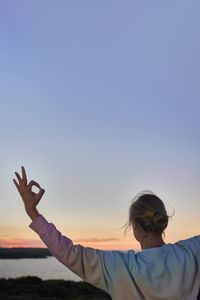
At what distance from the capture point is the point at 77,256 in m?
1.90

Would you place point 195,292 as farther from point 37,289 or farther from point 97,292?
point 97,292

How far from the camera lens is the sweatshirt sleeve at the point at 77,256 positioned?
1906mm

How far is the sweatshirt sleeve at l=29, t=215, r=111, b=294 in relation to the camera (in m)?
1.91

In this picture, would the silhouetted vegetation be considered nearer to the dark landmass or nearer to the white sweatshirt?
the dark landmass

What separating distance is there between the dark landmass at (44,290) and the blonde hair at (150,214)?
7997 mm

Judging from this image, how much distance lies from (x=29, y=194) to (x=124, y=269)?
2.07 feet

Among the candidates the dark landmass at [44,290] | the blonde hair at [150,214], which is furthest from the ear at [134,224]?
the dark landmass at [44,290]

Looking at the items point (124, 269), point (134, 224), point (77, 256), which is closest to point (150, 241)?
point (134, 224)

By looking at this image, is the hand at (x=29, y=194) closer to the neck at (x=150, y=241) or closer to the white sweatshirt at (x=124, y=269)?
the white sweatshirt at (x=124, y=269)

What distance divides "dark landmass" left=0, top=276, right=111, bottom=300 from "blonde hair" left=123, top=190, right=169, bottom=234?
8.00 metres

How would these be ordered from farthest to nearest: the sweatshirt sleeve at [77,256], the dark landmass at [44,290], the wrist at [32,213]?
the dark landmass at [44,290], the wrist at [32,213], the sweatshirt sleeve at [77,256]

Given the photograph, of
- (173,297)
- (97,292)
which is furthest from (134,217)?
(97,292)

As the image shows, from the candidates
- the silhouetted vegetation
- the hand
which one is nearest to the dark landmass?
the silhouetted vegetation

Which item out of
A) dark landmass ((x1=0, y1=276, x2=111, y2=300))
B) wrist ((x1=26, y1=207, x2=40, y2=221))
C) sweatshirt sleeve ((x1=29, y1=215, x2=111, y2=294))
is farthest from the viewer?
dark landmass ((x1=0, y1=276, x2=111, y2=300))
